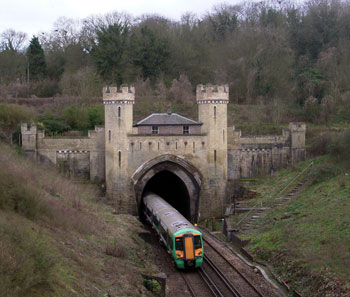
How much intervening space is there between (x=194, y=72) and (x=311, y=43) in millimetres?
14527

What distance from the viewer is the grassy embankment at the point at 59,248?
31.8 ft

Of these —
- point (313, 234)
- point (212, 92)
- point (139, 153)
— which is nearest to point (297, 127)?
point (212, 92)

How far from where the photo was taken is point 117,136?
30.4 m

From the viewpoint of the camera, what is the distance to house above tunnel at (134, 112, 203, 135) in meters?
31.8

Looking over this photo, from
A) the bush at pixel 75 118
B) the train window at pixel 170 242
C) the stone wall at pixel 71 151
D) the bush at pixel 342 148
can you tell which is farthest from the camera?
the bush at pixel 75 118

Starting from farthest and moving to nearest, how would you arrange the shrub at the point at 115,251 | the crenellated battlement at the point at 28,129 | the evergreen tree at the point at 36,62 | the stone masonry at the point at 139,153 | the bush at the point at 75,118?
the evergreen tree at the point at 36,62, the bush at the point at 75,118, the crenellated battlement at the point at 28,129, the stone masonry at the point at 139,153, the shrub at the point at 115,251

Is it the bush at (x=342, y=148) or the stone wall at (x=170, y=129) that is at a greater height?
the stone wall at (x=170, y=129)

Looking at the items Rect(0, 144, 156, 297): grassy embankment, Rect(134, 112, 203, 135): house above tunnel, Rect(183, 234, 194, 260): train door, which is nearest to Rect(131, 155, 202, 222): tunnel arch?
Rect(134, 112, 203, 135): house above tunnel

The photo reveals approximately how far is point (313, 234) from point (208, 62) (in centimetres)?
3868

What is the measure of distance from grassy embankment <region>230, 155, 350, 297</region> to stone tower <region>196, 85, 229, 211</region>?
329 centimetres

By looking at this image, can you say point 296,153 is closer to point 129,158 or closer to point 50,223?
point 129,158

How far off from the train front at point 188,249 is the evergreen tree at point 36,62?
→ 3742 centimetres

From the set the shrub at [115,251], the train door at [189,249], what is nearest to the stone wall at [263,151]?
the train door at [189,249]

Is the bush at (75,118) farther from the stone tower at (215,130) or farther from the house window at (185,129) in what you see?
the stone tower at (215,130)
